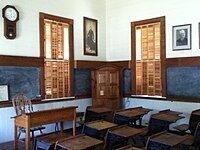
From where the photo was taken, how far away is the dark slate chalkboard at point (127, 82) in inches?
287

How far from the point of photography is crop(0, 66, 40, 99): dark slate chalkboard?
546cm

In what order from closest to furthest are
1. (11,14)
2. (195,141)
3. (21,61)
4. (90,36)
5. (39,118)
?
(195,141), (39,118), (11,14), (21,61), (90,36)

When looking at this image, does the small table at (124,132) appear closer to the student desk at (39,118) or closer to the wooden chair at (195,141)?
the wooden chair at (195,141)

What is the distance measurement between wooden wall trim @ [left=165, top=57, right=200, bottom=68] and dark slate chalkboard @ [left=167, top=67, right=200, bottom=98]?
0.08 m

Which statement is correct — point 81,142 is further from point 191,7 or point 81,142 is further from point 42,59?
point 191,7

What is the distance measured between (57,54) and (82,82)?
3.61ft

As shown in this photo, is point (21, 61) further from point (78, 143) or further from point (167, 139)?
point (167, 139)

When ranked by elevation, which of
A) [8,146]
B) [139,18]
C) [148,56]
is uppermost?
[139,18]

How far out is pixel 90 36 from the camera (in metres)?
7.45

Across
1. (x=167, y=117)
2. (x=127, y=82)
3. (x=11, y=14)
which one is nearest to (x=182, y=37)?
(x=127, y=82)

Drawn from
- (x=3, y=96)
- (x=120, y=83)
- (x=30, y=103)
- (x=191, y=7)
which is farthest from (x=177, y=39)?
(x=3, y=96)

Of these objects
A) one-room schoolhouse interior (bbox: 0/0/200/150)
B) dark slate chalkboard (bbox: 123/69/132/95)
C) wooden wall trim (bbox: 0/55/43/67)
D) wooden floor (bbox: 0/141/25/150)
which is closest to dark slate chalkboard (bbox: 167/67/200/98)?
one-room schoolhouse interior (bbox: 0/0/200/150)

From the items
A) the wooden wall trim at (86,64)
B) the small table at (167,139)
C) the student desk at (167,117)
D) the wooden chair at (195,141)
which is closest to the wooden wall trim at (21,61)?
the wooden wall trim at (86,64)

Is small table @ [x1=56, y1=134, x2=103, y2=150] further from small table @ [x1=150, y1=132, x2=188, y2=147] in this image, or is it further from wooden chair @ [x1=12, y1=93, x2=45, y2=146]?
wooden chair @ [x1=12, y1=93, x2=45, y2=146]
